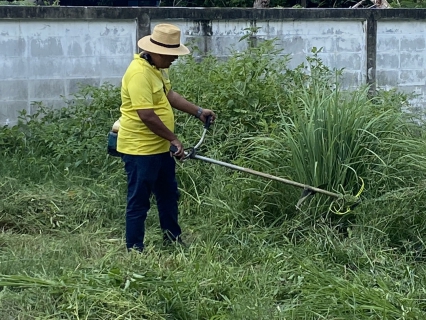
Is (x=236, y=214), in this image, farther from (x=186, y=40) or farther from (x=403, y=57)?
(x=403, y=57)

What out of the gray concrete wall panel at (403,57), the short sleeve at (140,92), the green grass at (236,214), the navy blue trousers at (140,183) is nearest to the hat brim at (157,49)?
the short sleeve at (140,92)

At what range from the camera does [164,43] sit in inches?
178

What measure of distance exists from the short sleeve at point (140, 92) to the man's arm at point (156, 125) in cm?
4

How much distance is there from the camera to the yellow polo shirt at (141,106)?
4.38m

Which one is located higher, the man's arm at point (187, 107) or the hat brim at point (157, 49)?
the hat brim at point (157, 49)

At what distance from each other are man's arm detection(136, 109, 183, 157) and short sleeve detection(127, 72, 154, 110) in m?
0.04

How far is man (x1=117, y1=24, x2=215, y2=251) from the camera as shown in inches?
173

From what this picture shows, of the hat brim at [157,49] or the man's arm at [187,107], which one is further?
the man's arm at [187,107]

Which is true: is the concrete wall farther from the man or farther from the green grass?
the man

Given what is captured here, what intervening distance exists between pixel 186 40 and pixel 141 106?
3.16 m

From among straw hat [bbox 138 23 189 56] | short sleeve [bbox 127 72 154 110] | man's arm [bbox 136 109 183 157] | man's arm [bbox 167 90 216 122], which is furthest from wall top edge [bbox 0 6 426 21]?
man's arm [bbox 136 109 183 157]

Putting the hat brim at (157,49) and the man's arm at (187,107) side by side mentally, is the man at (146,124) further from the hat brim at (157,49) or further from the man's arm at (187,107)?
the man's arm at (187,107)

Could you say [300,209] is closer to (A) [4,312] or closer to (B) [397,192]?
(B) [397,192]

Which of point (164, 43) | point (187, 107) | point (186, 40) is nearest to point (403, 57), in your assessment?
point (186, 40)
